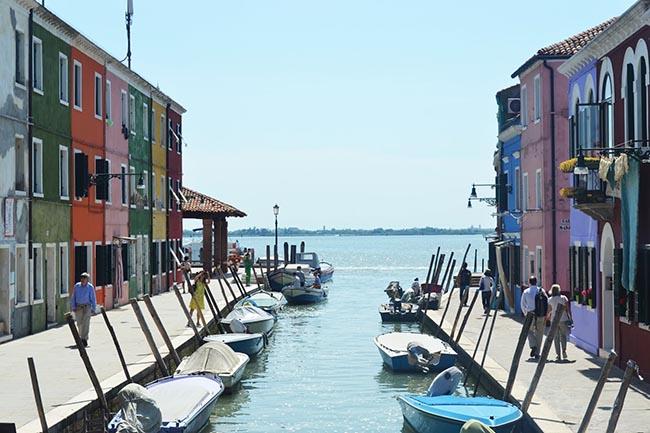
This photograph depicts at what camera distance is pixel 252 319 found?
31.5 metres

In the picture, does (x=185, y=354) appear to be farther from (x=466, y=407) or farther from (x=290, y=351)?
(x=466, y=407)

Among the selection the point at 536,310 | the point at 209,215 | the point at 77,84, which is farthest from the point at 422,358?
the point at 209,215

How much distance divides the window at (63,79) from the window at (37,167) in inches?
90.3

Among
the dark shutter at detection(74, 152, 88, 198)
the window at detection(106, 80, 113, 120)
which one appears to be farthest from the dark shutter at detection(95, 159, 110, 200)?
the window at detection(106, 80, 113, 120)

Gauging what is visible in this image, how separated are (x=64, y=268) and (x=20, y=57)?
20.6ft

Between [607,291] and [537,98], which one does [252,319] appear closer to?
[537,98]

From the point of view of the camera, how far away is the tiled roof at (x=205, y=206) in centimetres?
5225

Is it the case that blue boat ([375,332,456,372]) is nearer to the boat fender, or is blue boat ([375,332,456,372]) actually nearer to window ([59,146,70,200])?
the boat fender

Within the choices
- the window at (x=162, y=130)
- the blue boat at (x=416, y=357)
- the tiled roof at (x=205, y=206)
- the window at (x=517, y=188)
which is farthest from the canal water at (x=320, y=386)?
the tiled roof at (x=205, y=206)

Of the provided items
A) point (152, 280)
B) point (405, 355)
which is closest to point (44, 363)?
point (405, 355)

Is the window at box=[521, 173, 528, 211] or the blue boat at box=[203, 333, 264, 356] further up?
the window at box=[521, 173, 528, 211]

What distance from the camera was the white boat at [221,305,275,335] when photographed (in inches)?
1220

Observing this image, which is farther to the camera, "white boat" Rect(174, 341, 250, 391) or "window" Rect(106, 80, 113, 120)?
"window" Rect(106, 80, 113, 120)

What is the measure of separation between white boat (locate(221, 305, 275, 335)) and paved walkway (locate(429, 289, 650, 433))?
25.9ft
